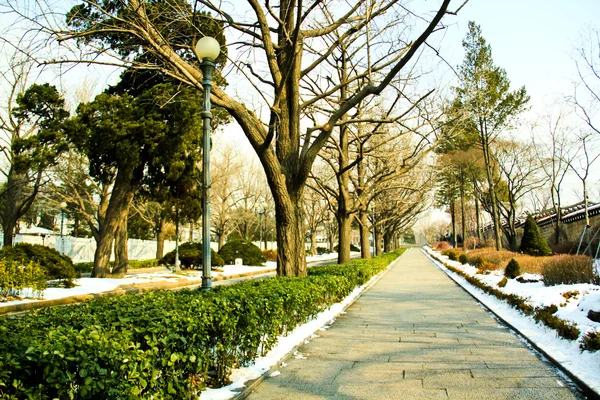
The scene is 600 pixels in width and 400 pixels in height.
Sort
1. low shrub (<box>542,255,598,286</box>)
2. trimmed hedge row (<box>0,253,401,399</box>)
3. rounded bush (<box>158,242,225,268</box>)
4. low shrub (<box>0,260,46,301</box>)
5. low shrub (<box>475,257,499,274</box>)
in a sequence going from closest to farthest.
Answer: trimmed hedge row (<box>0,253,401,399</box>), low shrub (<box>542,255,598,286</box>), low shrub (<box>0,260,46,301</box>), low shrub (<box>475,257,499,274</box>), rounded bush (<box>158,242,225,268</box>)

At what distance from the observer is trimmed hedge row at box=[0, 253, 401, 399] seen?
2.67 meters

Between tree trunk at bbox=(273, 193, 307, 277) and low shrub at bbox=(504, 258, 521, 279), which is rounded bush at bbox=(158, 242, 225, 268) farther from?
tree trunk at bbox=(273, 193, 307, 277)

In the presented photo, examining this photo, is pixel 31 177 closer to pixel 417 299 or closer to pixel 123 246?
pixel 123 246

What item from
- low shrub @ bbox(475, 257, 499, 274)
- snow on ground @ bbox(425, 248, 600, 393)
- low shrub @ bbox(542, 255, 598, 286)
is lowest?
snow on ground @ bbox(425, 248, 600, 393)

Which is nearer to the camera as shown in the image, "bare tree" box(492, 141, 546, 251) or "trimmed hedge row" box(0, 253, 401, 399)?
"trimmed hedge row" box(0, 253, 401, 399)

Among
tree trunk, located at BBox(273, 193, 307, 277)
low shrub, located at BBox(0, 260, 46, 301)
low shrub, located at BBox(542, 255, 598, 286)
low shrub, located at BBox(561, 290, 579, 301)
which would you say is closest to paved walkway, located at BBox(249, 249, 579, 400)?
low shrub, located at BBox(561, 290, 579, 301)

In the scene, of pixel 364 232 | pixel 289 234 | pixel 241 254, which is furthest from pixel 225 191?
pixel 289 234

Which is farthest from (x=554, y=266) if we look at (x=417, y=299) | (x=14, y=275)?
(x=14, y=275)

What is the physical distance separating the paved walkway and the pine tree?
15.6 m

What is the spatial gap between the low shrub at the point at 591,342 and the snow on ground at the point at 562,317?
0.20ft

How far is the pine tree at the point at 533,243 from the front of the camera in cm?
2347

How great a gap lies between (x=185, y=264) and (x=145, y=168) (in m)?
7.38

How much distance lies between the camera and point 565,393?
470cm

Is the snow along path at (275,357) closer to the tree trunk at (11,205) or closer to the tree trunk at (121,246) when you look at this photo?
the tree trunk at (121,246)
